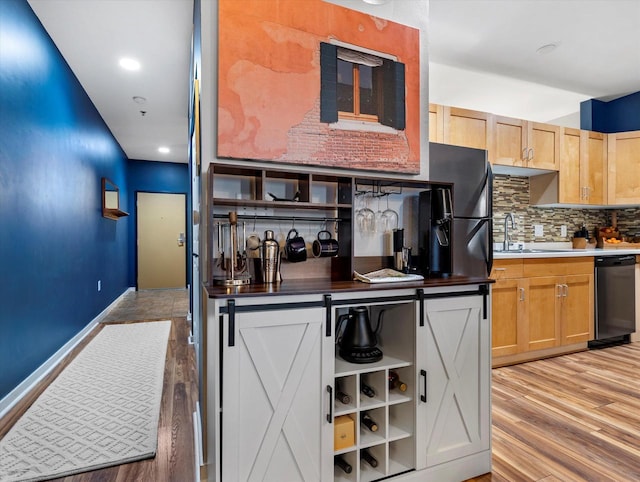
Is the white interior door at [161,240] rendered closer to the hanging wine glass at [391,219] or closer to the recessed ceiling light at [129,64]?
the recessed ceiling light at [129,64]

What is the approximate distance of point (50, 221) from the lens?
319 cm

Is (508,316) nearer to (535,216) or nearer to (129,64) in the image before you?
(535,216)

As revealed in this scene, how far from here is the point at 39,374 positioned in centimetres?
289

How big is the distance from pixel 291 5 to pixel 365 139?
30.4 inches

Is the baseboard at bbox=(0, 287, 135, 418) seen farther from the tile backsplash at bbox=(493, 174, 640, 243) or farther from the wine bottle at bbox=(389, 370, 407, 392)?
the tile backsplash at bbox=(493, 174, 640, 243)

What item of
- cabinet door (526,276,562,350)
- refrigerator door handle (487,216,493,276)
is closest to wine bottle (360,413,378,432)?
refrigerator door handle (487,216,493,276)

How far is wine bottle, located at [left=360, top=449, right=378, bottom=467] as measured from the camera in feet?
5.30

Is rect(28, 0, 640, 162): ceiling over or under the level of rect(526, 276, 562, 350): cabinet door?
over

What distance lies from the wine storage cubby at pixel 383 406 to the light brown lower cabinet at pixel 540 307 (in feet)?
5.63

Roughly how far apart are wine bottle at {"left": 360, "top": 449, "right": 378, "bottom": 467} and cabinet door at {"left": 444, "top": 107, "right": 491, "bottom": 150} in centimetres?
254

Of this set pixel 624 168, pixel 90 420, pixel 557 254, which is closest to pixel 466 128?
pixel 557 254

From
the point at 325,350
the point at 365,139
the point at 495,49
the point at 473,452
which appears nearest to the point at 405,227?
the point at 365,139

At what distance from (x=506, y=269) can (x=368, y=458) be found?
2.14 meters

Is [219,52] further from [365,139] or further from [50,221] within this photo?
[50,221]
